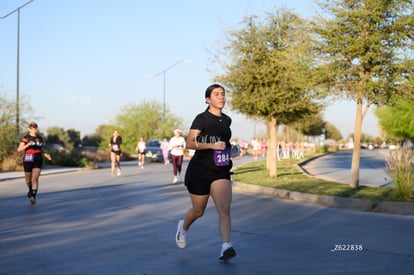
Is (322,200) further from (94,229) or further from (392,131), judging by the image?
(392,131)

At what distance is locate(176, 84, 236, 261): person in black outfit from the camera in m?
6.60

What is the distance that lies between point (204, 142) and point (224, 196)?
0.63 meters

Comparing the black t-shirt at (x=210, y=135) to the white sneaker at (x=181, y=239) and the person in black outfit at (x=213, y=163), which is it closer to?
the person in black outfit at (x=213, y=163)

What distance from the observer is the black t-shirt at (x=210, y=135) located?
668 centimetres

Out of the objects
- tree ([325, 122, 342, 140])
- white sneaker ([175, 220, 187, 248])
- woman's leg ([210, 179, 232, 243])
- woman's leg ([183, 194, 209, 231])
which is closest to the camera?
woman's leg ([210, 179, 232, 243])

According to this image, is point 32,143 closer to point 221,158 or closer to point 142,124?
point 221,158

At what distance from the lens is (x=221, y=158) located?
21.9ft

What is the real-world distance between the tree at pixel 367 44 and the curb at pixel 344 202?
2812 mm

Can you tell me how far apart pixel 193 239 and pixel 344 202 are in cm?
514

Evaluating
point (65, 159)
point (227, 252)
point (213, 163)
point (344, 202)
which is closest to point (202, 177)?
point (213, 163)

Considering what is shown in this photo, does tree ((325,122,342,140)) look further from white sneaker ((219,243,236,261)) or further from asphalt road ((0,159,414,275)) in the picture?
white sneaker ((219,243,236,261))

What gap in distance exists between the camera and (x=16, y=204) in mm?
13148

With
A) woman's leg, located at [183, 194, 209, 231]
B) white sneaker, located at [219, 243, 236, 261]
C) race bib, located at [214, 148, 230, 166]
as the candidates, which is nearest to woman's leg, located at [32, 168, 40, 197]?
woman's leg, located at [183, 194, 209, 231]

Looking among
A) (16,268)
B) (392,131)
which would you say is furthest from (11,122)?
(392,131)
